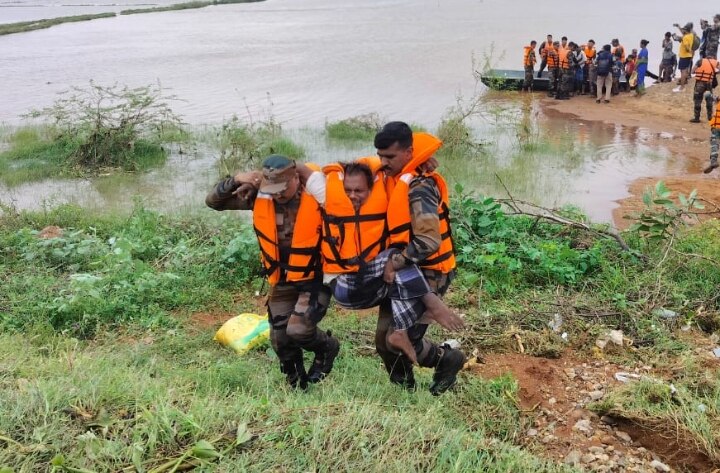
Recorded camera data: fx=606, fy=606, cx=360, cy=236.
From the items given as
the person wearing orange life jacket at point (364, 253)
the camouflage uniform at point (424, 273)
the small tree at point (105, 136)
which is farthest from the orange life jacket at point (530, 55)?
the person wearing orange life jacket at point (364, 253)

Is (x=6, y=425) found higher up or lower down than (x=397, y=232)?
lower down

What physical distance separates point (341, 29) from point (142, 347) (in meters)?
34.2

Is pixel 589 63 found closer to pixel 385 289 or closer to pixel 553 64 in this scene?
pixel 553 64

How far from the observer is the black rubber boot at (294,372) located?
12.0 feet

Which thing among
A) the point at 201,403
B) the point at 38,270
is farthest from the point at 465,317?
the point at 38,270

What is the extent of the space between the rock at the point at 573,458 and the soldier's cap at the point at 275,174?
6.44 feet

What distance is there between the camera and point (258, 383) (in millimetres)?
3533

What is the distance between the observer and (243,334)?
14.6 feet

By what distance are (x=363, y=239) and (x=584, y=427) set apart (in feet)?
5.21

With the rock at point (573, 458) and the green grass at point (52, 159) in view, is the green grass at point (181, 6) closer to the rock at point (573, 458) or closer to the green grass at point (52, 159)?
the green grass at point (52, 159)

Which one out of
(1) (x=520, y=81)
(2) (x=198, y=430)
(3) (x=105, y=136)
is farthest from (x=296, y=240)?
(1) (x=520, y=81)

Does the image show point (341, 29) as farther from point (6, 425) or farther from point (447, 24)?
point (6, 425)

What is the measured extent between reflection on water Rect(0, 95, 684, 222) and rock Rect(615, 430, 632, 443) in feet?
18.7

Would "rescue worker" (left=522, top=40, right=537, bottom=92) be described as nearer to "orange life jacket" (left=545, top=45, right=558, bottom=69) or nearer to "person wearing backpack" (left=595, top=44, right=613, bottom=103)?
"orange life jacket" (left=545, top=45, right=558, bottom=69)
